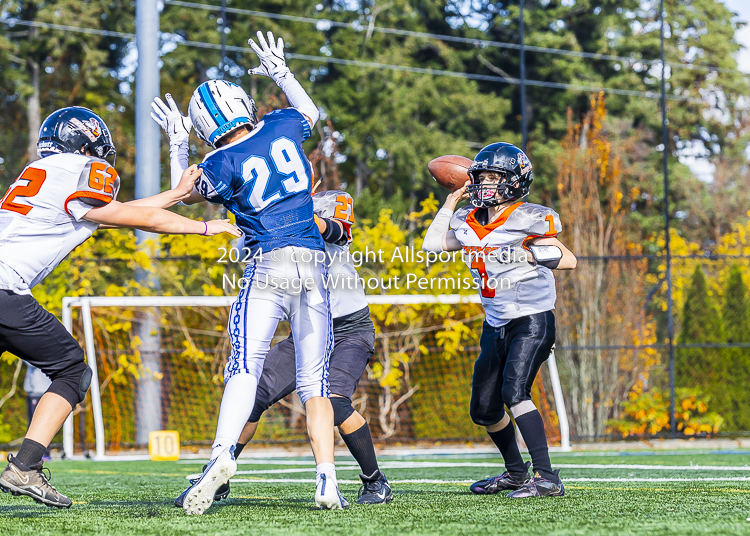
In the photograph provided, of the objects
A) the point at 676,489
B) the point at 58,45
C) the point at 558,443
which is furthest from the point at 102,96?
the point at 676,489

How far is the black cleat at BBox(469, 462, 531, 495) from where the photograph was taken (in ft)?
14.3

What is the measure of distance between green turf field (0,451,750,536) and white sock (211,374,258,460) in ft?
1.04

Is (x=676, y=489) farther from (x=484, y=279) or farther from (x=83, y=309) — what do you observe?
(x=83, y=309)

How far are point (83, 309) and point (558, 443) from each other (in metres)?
5.31

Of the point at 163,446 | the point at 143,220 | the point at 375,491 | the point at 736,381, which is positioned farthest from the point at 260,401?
the point at 736,381

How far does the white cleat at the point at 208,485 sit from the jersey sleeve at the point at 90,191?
1.21 metres

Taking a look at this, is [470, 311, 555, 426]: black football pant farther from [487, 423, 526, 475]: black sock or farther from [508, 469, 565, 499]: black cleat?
[508, 469, 565, 499]: black cleat

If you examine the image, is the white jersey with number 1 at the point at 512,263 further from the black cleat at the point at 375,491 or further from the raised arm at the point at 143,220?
the raised arm at the point at 143,220

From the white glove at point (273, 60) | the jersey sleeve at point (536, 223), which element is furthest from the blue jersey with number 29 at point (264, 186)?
the jersey sleeve at point (536, 223)

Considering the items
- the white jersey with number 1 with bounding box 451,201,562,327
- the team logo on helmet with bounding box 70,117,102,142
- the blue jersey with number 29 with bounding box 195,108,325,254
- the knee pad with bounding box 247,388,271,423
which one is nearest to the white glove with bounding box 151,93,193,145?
the team logo on helmet with bounding box 70,117,102,142

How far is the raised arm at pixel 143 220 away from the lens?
3.61 m

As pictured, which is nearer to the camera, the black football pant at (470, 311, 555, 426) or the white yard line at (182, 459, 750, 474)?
the black football pant at (470, 311, 555, 426)

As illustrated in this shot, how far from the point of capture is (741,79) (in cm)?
2491

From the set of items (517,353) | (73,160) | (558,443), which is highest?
(73,160)
